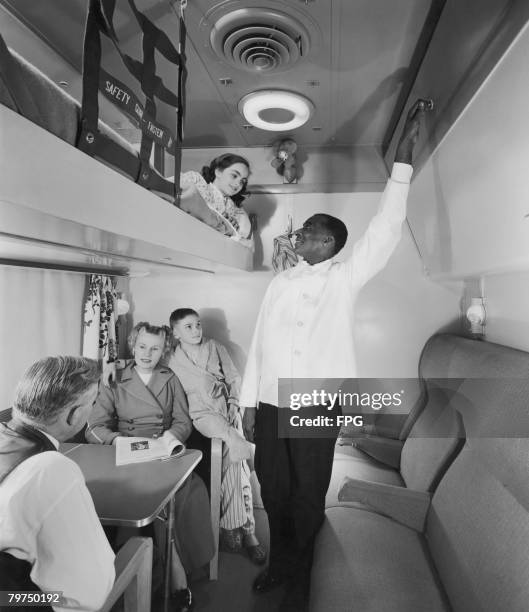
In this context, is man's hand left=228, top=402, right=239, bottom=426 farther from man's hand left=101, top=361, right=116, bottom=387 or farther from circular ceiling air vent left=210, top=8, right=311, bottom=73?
circular ceiling air vent left=210, top=8, right=311, bottom=73

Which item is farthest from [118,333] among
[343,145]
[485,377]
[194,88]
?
[485,377]

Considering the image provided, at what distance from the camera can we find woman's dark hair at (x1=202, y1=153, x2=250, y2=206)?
4.90ft

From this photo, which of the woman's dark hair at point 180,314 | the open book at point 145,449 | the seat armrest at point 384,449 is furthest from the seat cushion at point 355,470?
the woman's dark hair at point 180,314

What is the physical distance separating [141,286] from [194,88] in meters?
0.85

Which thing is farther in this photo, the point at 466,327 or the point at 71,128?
the point at 466,327

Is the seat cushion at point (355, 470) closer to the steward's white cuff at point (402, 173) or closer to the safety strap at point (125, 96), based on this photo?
the steward's white cuff at point (402, 173)

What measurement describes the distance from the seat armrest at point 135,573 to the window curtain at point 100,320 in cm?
73

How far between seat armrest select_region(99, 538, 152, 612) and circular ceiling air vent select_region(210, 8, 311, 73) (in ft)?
4.27

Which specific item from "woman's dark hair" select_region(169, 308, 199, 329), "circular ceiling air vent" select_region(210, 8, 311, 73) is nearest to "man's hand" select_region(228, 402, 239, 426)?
"woman's dark hair" select_region(169, 308, 199, 329)

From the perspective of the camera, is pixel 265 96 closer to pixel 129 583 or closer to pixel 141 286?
pixel 141 286

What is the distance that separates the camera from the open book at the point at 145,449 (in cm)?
132

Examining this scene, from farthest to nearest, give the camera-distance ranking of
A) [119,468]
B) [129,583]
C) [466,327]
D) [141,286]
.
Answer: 1. [141,286]
2. [466,327]
3. [119,468]
4. [129,583]

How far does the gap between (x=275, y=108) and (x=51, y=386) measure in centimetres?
111

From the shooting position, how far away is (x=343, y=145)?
1688 mm
